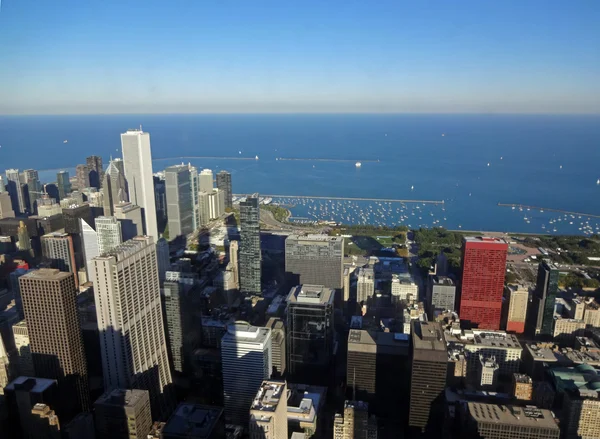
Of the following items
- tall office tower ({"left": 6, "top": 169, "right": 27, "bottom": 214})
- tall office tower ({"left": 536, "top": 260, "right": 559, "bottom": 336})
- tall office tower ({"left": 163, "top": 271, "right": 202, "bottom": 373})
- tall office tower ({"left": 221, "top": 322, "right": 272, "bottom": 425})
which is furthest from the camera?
tall office tower ({"left": 6, "top": 169, "right": 27, "bottom": 214})

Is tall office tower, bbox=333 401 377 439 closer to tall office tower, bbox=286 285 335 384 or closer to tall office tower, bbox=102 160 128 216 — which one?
tall office tower, bbox=286 285 335 384

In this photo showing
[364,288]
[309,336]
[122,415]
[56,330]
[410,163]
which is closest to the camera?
[122,415]

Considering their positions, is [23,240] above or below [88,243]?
below

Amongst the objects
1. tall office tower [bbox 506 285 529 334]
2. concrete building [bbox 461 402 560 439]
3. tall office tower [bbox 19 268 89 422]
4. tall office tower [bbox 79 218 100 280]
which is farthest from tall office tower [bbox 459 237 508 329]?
tall office tower [bbox 79 218 100 280]

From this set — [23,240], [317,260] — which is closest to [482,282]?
[317,260]

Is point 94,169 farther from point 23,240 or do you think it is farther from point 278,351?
point 278,351

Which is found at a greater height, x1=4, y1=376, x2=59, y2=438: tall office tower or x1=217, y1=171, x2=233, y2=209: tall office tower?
x1=217, y1=171, x2=233, y2=209: tall office tower
